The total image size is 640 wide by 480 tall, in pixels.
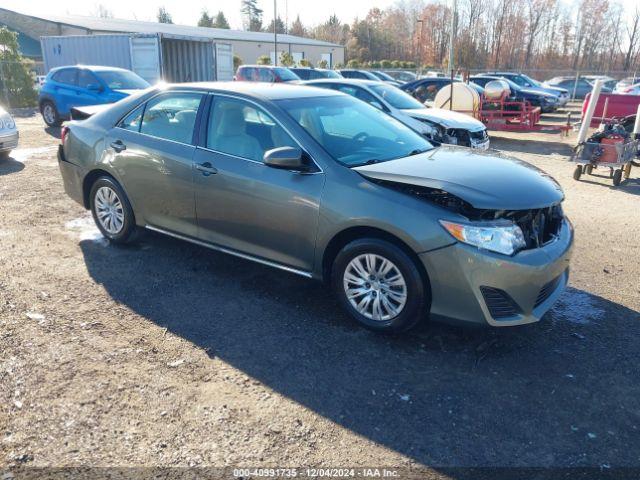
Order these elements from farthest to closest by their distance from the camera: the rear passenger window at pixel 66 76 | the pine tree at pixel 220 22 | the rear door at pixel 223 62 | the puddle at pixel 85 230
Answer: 1. the pine tree at pixel 220 22
2. the rear door at pixel 223 62
3. the rear passenger window at pixel 66 76
4. the puddle at pixel 85 230

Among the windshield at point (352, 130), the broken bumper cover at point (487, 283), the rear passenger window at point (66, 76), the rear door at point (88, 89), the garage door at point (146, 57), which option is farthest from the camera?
the garage door at point (146, 57)

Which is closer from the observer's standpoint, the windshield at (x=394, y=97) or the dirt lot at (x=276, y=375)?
the dirt lot at (x=276, y=375)

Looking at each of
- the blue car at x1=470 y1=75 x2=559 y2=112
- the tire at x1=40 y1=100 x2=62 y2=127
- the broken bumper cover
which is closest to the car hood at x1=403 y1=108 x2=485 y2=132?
the broken bumper cover

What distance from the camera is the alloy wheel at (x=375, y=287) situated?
3.52 meters

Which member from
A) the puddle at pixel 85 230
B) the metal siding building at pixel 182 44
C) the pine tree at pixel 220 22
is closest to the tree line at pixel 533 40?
the metal siding building at pixel 182 44

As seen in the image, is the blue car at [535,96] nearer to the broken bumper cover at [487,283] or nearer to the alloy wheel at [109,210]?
the alloy wheel at [109,210]

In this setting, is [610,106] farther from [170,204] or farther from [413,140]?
[170,204]

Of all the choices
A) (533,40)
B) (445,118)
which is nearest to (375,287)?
(445,118)

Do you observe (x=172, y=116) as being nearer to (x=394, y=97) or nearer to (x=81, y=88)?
(x=394, y=97)

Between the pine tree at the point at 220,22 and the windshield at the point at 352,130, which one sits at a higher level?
the pine tree at the point at 220,22

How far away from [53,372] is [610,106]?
15.8 meters

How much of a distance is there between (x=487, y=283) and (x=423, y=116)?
7.71 m

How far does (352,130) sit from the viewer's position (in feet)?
14.5

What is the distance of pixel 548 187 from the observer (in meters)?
3.73
